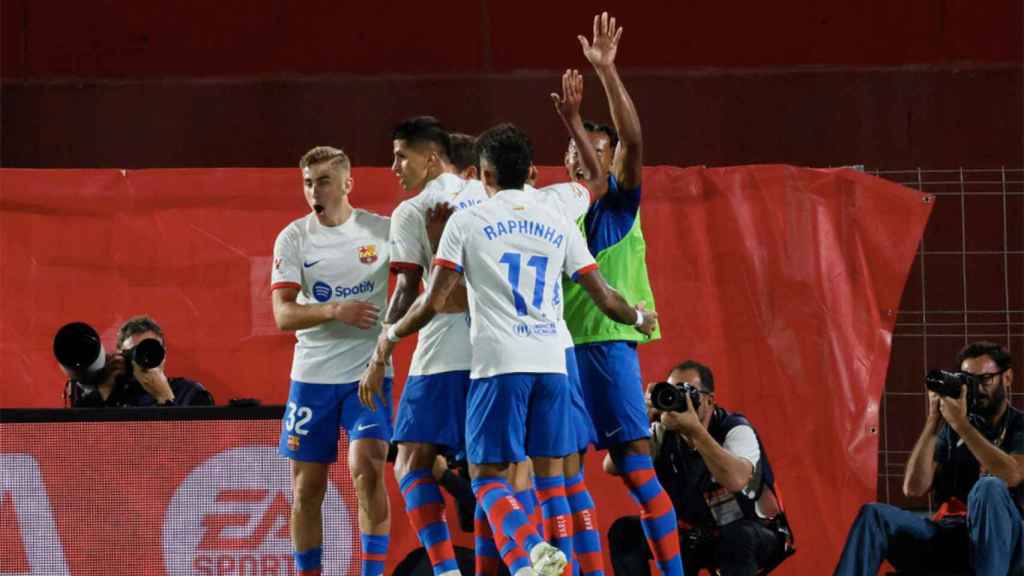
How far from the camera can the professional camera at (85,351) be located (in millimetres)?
6891

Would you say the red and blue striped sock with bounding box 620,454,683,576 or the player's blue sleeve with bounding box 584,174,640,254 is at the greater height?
the player's blue sleeve with bounding box 584,174,640,254

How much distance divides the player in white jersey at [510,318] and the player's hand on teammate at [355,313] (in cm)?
65

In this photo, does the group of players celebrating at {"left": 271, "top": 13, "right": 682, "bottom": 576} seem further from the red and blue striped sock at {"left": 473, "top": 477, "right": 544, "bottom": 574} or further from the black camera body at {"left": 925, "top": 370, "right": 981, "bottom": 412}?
the black camera body at {"left": 925, "top": 370, "right": 981, "bottom": 412}

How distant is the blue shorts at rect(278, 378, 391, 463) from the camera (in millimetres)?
6246

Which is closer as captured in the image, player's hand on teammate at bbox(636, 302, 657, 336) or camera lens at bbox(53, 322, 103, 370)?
player's hand on teammate at bbox(636, 302, 657, 336)

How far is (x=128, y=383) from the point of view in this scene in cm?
719

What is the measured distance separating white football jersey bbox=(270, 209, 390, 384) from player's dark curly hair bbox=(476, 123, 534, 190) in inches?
40.1

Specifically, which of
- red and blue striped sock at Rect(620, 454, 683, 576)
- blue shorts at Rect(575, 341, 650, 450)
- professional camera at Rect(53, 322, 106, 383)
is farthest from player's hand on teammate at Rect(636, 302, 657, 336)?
professional camera at Rect(53, 322, 106, 383)

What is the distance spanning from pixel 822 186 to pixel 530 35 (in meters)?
3.55

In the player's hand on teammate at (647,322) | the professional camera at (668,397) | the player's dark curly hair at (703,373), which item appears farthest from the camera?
the player's dark curly hair at (703,373)

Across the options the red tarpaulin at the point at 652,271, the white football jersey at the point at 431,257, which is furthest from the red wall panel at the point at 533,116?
the white football jersey at the point at 431,257

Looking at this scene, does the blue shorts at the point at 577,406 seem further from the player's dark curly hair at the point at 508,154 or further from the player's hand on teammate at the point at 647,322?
the player's dark curly hair at the point at 508,154

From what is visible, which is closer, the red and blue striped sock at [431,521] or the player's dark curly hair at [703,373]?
the red and blue striped sock at [431,521]

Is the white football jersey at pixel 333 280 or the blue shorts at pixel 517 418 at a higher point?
the white football jersey at pixel 333 280
